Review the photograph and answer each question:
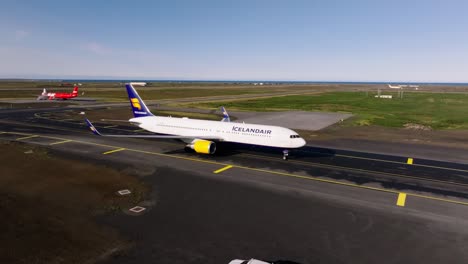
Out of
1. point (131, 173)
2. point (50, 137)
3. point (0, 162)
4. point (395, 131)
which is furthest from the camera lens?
point (395, 131)

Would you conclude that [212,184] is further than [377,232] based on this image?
Yes

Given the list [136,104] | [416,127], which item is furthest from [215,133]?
[416,127]

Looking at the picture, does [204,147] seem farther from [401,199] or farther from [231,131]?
[401,199]

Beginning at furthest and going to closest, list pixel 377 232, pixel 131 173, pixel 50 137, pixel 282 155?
pixel 50 137, pixel 282 155, pixel 131 173, pixel 377 232

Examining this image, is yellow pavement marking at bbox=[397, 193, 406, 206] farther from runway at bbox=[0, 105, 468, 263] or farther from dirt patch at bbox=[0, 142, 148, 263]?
dirt patch at bbox=[0, 142, 148, 263]

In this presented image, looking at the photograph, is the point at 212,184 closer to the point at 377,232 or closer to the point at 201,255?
the point at 201,255

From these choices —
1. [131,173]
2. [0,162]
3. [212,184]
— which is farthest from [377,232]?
[0,162]

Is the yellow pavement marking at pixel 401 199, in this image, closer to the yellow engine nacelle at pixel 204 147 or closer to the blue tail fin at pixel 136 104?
the yellow engine nacelle at pixel 204 147
